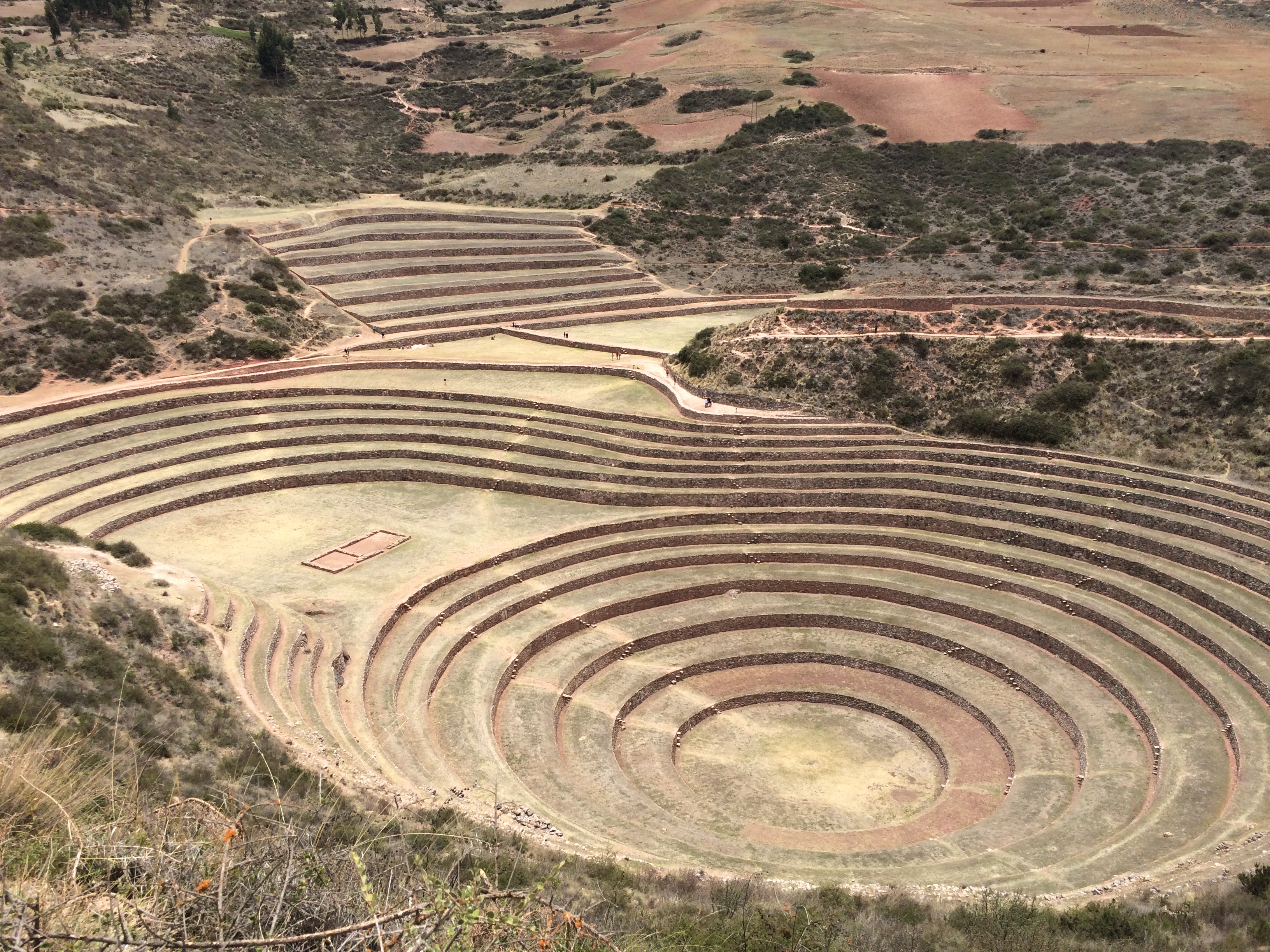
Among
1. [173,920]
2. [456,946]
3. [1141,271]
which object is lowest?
[1141,271]

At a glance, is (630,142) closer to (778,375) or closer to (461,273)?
(461,273)

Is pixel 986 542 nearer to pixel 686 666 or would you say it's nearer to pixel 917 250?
pixel 686 666

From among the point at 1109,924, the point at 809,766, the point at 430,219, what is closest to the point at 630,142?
the point at 430,219

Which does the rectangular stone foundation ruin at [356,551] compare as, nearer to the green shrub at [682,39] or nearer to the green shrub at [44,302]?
the green shrub at [44,302]

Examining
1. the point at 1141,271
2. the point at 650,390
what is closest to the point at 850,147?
the point at 1141,271

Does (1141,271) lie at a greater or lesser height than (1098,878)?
greater

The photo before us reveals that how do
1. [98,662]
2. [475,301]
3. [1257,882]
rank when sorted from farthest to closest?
[475,301]
[98,662]
[1257,882]

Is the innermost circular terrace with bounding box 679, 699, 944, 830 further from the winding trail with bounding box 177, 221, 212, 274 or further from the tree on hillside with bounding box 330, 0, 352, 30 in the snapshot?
the tree on hillside with bounding box 330, 0, 352, 30
